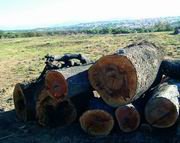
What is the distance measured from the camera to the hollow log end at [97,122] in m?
7.87

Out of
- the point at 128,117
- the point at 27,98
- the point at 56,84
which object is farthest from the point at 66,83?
the point at 27,98

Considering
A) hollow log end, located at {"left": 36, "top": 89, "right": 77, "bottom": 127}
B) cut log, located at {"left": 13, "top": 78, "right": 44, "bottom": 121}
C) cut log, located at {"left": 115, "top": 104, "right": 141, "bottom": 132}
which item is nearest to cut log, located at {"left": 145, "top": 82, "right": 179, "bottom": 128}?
cut log, located at {"left": 115, "top": 104, "right": 141, "bottom": 132}

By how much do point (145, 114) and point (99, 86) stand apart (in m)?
1.04

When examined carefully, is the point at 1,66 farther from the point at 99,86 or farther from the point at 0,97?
the point at 99,86

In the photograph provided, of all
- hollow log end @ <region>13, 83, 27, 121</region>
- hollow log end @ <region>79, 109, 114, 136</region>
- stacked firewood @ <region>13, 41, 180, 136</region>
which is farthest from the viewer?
hollow log end @ <region>13, 83, 27, 121</region>

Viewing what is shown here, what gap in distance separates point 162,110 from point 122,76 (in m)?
0.95

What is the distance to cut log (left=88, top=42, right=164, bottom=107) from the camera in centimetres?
764

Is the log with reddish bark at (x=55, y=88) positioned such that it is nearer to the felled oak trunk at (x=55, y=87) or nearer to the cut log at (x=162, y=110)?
the felled oak trunk at (x=55, y=87)

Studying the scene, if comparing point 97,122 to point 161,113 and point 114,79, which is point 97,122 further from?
point 161,113

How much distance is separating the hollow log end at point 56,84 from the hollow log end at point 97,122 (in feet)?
2.00

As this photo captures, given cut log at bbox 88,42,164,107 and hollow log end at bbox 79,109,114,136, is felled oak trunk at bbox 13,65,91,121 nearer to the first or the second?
cut log at bbox 88,42,164,107

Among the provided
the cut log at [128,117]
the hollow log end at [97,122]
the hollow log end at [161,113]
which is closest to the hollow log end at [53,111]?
the hollow log end at [97,122]

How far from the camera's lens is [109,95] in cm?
793

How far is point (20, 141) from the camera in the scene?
8.17 metres
